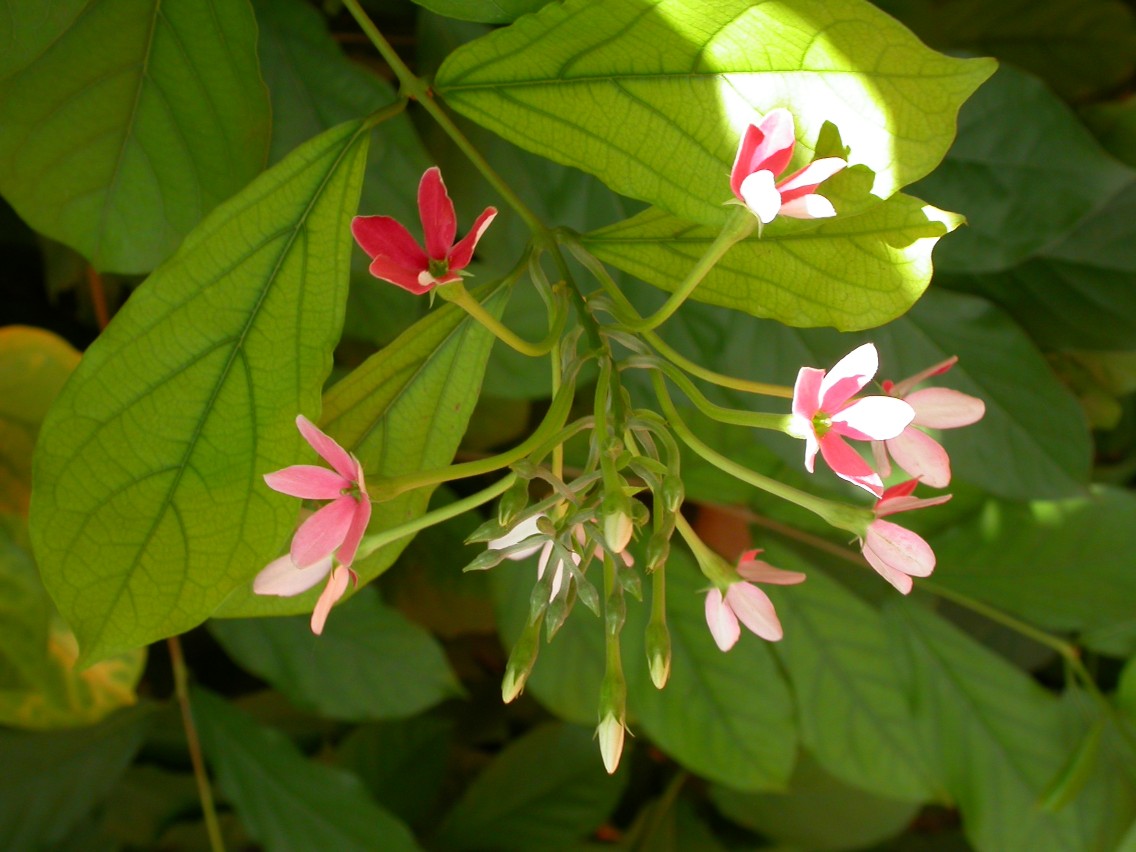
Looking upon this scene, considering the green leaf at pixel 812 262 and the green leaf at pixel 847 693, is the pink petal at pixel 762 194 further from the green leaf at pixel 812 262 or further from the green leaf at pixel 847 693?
the green leaf at pixel 847 693

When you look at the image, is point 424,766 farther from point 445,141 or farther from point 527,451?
point 527,451

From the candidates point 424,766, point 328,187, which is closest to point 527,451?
point 328,187

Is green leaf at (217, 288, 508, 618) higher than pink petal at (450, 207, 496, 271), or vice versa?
pink petal at (450, 207, 496, 271)

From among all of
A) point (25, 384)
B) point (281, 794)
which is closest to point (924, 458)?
point (25, 384)

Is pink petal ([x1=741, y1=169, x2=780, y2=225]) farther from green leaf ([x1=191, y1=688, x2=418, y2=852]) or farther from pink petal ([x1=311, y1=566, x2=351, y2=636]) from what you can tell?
green leaf ([x1=191, y1=688, x2=418, y2=852])

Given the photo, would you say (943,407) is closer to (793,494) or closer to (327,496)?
(793,494)

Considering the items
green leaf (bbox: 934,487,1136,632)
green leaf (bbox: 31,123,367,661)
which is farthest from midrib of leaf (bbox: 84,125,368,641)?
green leaf (bbox: 934,487,1136,632)
